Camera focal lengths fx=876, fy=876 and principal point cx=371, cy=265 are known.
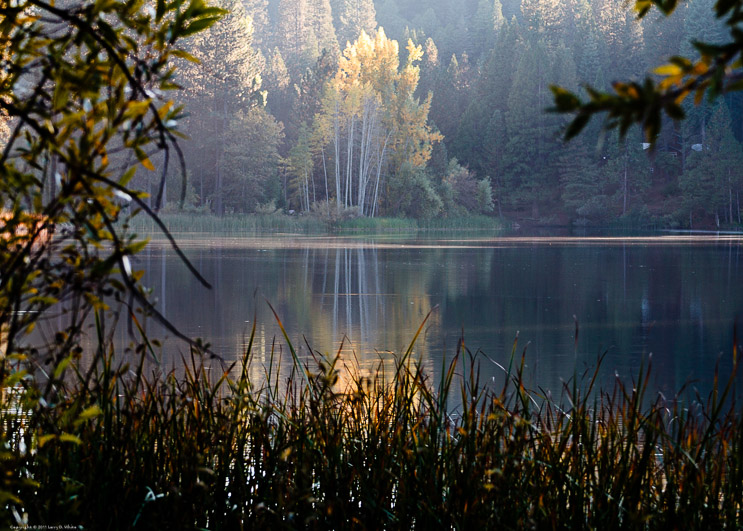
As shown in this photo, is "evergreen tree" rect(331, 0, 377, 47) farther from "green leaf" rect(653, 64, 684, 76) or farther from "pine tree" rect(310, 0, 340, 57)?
"green leaf" rect(653, 64, 684, 76)

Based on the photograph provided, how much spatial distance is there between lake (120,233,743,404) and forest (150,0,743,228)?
16906 mm

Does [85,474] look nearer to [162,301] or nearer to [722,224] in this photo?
[162,301]

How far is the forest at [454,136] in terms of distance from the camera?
133 ft

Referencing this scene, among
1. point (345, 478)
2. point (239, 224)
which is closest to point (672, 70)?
point (345, 478)

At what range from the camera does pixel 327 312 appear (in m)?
10.6

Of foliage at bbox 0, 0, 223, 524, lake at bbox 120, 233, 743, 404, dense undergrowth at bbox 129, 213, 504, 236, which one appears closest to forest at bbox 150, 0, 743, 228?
dense undergrowth at bbox 129, 213, 504, 236

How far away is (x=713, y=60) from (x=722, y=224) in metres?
46.8

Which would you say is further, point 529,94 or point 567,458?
point 529,94

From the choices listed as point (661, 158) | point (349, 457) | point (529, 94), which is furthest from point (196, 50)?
point (349, 457)

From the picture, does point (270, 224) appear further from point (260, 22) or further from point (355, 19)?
point (260, 22)

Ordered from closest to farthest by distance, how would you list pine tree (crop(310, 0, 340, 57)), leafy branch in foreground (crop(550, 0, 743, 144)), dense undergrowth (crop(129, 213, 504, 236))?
leafy branch in foreground (crop(550, 0, 743, 144))
dense undergrowth (crop(129, 213, 504, 236))
pine tree (crop(310, 0, 340, 57))

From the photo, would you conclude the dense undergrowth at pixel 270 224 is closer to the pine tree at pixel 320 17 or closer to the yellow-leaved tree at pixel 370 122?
the yellow-leaved tree at pixel 370 122

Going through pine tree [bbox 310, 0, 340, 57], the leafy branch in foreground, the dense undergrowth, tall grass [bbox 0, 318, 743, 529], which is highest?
pine tree [bbox 310, 0, 340, 57]

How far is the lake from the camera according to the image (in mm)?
7613
